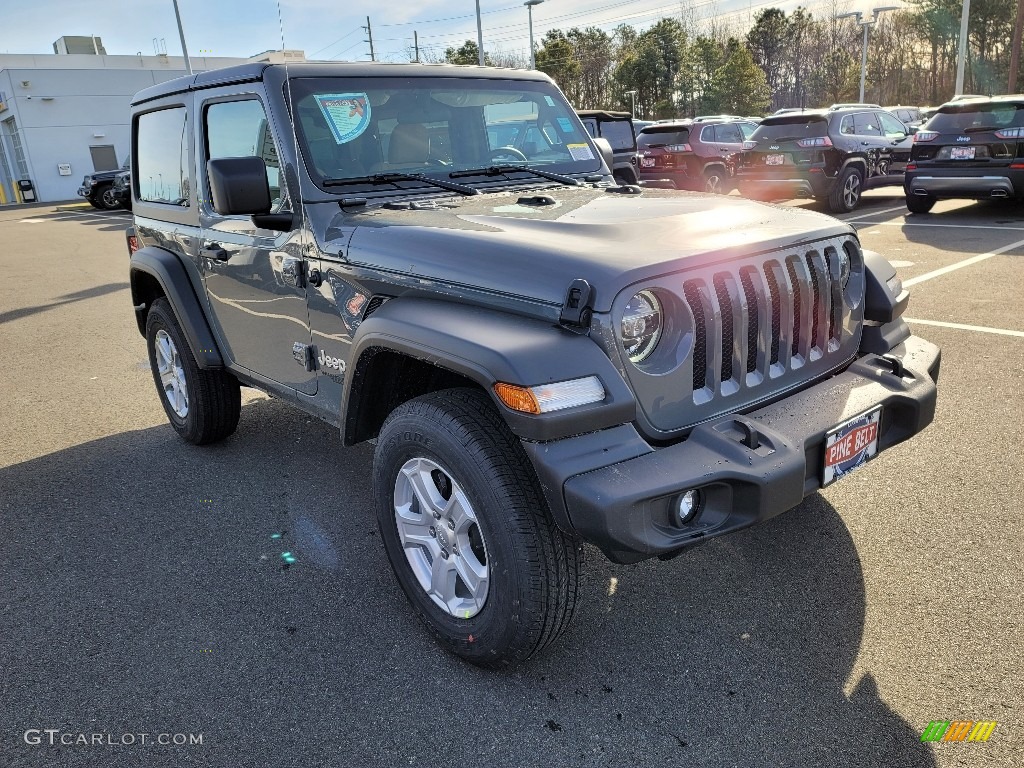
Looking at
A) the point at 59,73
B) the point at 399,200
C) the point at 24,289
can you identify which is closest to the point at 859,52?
the point at 59,73

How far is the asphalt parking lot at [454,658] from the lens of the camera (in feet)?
7.64

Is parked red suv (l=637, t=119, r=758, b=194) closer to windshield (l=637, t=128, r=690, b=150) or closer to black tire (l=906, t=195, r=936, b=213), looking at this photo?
windshield (l=637, t=128, r=690, b=150)

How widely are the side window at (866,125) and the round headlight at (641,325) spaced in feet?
41.0

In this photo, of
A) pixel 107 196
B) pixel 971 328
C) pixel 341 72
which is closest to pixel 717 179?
pixel 971 328

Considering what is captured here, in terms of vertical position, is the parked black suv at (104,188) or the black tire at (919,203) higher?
the parked black suv at (104,188)

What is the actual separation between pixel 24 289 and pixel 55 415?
21.5 ft

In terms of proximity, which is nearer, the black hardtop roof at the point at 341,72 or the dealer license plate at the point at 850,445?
the dealer license plate at the point at 850,445

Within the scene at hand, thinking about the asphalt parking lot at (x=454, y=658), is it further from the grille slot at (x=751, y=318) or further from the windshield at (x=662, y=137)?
the windshield at (x=662, y=137)

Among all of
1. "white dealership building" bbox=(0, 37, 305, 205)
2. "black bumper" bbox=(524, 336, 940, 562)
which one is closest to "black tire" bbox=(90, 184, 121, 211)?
"white dealership building" bbox=(0, 37, 305, 205)

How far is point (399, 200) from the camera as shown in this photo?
326cm

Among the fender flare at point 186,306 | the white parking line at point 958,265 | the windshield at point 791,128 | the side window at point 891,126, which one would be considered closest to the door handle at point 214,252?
the fender flare at point 186,306

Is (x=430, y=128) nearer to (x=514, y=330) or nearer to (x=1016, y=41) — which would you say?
(x=514, y=330)

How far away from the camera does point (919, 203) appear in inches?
472

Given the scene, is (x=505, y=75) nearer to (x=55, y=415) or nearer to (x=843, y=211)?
(x=55, y=415)
